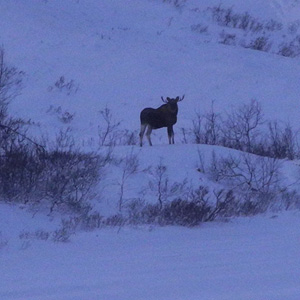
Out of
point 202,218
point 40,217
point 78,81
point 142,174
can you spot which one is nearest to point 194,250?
point 202,218

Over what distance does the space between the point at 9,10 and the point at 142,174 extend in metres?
18.3

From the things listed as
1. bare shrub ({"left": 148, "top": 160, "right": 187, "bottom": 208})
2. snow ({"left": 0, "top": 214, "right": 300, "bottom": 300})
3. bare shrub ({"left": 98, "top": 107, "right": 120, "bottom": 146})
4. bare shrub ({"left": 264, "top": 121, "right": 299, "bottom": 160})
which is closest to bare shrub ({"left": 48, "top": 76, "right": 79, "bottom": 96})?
bare shrub ({"left": 98, "top": 107, "right": 120, "bottom": 146})

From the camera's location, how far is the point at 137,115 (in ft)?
79.7

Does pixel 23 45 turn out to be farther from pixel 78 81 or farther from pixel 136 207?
pixel 136 207

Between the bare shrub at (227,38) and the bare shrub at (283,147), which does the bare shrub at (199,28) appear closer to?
the bare shrub at (227,38)

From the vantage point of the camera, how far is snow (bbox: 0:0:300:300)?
225 inches

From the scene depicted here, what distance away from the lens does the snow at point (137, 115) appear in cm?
571

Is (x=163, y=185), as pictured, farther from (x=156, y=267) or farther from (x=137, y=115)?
(x=137, y=115)

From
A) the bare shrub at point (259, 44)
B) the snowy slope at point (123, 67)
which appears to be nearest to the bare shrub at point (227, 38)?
the bare shrub at point (259, 44)

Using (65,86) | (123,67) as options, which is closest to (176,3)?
(123,67)

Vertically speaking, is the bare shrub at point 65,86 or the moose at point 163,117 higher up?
the bare shrub at point 65,86

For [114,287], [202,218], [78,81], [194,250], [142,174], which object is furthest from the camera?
[78,81]

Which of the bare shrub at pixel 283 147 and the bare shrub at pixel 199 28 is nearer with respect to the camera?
the bare shrub at pixel 283 147

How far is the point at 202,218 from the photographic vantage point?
416 inches
